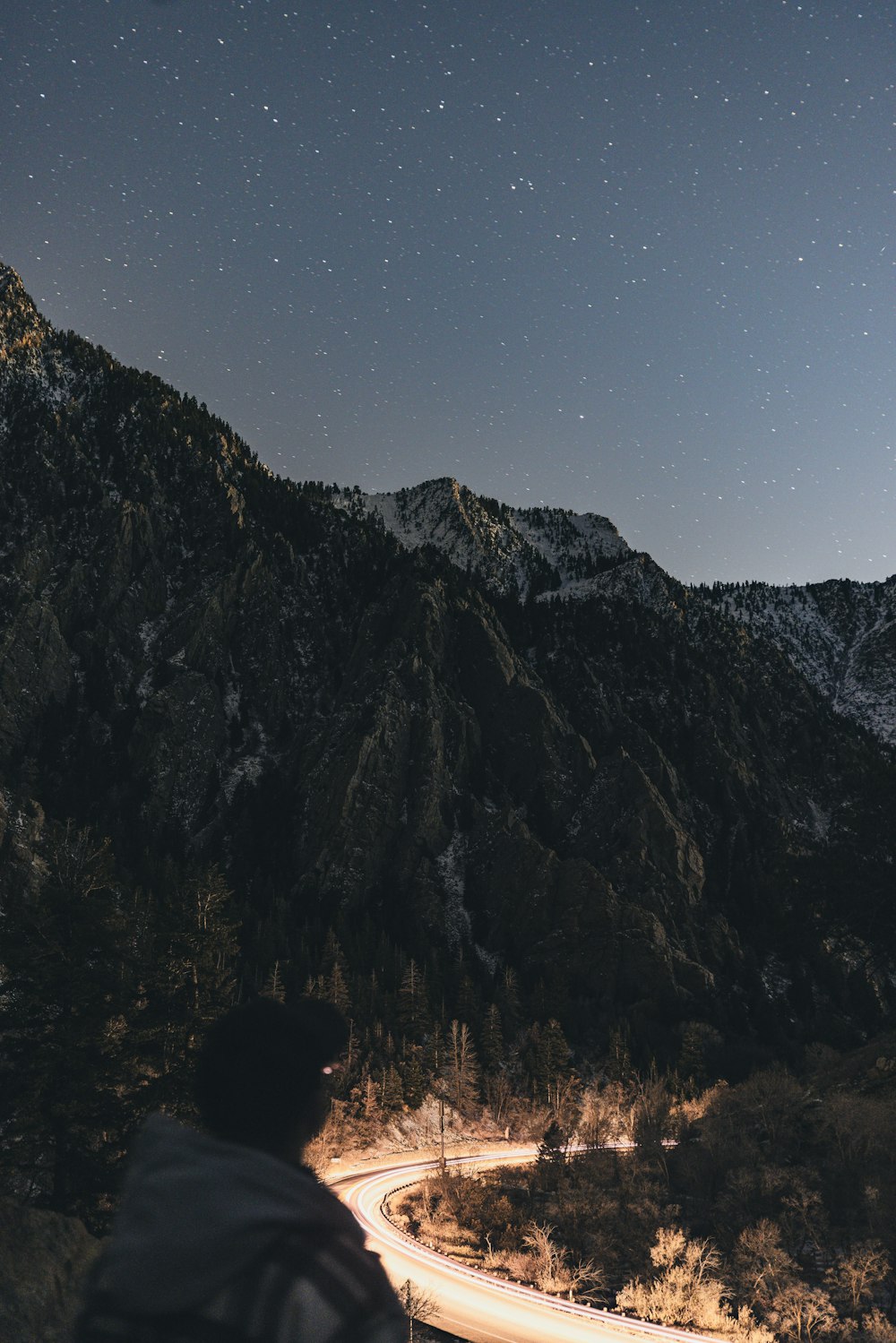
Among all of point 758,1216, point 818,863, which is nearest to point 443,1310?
point 758,1216

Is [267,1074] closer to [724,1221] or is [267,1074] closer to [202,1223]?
[202,1223]

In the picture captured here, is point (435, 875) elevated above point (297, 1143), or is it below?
below

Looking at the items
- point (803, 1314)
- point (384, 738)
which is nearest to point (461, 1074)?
point (803, 1314)

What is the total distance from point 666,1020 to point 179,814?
8580 cm

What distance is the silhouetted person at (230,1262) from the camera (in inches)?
48.8

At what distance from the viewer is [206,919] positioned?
31.0 meters

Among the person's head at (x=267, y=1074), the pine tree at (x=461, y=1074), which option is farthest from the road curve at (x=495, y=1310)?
the pine tree at (x=461, y=1074)

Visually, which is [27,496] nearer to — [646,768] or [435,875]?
[435,875]

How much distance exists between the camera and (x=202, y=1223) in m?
1.30

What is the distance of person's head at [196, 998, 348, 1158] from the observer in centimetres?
174

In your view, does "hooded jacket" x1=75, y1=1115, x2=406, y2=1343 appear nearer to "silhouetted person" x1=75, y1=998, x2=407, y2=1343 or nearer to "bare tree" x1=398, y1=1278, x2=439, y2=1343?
"silhouetted person" x1=75, y1=998, x2=407, y2=1343

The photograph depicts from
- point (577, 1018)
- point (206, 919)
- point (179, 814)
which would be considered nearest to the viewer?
point (206, 919)

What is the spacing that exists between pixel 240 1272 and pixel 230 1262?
22 millimetres

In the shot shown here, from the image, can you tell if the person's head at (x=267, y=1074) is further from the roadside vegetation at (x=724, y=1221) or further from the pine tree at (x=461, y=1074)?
the pine tree at (x=461, y=1074)
